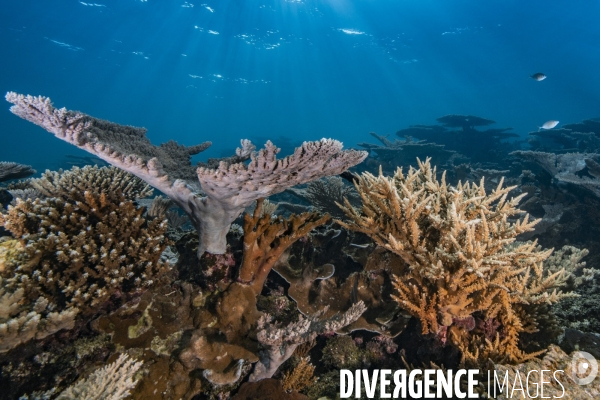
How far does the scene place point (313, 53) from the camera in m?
77.4

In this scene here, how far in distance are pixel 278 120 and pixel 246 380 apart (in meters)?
164

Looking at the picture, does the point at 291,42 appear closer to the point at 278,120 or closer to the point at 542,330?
the point at 542,330

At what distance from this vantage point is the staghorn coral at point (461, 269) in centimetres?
237

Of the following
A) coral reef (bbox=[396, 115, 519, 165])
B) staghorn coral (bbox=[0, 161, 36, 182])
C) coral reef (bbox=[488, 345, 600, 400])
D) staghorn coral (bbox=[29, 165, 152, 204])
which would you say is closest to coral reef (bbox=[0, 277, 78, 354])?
staghorn coral (bbox=[29, 165, 152, 204])

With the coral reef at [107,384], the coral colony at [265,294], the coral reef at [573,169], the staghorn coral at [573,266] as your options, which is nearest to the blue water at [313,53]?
the coral reef at [573,169]

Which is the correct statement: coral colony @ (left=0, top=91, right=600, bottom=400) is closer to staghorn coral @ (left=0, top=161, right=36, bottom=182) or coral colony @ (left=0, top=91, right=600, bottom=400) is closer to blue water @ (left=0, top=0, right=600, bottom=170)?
staghorn coral @ (left=0, top=161, right=36, bottom=182)

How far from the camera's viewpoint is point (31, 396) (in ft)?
6.81

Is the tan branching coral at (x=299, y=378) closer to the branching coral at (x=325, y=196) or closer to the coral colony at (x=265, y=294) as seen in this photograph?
the coral colony at (x=265, y=294)

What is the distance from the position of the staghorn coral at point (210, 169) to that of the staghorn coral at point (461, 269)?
0.81 metres

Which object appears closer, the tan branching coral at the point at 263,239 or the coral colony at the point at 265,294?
the coral colony at the point at 265,294

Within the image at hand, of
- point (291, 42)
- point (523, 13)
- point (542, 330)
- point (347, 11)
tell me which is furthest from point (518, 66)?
point (542, 330)

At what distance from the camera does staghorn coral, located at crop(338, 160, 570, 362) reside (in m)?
2.37

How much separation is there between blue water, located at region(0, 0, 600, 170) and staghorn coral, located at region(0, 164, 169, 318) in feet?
141

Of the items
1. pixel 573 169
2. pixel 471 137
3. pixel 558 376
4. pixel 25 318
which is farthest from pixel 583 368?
pixel 471 137
